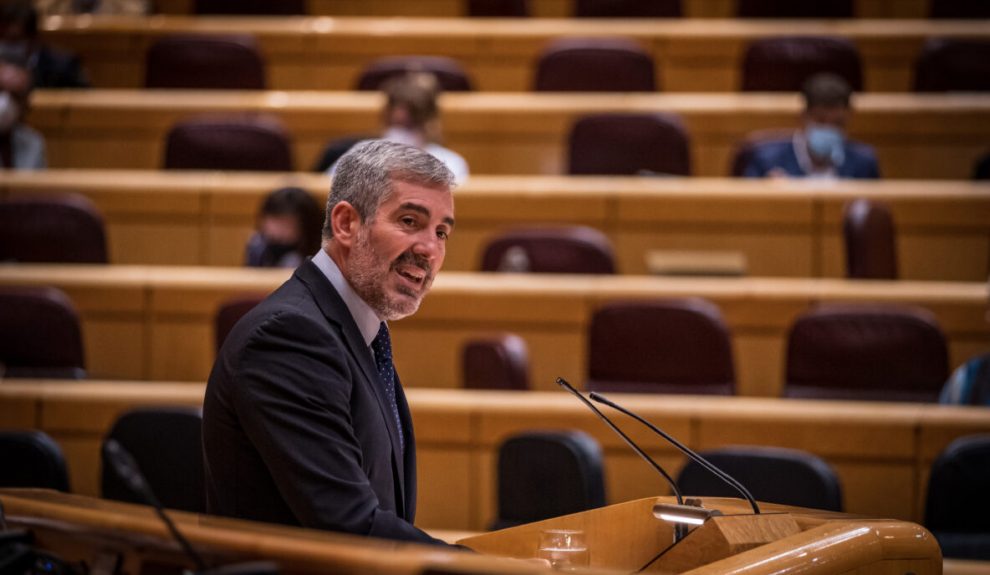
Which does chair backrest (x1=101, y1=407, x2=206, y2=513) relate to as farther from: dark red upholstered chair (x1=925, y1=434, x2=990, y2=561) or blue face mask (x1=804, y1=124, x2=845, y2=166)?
blue face mask (x1=804, y1=124, x2=845, y2=166)

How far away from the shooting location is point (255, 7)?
349 centimetres

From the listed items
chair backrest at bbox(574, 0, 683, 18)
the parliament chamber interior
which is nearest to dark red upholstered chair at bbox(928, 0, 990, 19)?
the parliament chamber interior

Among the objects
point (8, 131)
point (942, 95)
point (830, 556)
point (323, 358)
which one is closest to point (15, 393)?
point (8, 131)

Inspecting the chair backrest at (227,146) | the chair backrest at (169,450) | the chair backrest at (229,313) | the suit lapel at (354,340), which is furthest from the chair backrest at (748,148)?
the suit lapel at (354,340)

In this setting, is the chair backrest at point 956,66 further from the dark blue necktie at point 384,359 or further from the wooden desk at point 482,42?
the dark blue necktie at point 384,359

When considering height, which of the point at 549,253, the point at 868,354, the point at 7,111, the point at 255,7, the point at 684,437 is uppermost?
the point at 255,7

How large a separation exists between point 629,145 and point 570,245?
0.46 m

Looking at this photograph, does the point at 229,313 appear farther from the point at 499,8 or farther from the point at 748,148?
the point at 499,8

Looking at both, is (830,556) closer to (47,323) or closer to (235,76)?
(47,323)

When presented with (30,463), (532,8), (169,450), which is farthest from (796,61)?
(30,463)

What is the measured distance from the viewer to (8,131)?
286cm

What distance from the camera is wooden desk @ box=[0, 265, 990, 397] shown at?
2340mm

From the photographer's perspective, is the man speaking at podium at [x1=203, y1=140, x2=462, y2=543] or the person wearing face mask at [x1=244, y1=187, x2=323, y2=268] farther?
the person wearing face mask at [x1=244, y1=187, x2=323, y2=268]

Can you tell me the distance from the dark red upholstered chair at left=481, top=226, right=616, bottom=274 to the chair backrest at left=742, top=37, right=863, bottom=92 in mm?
858
